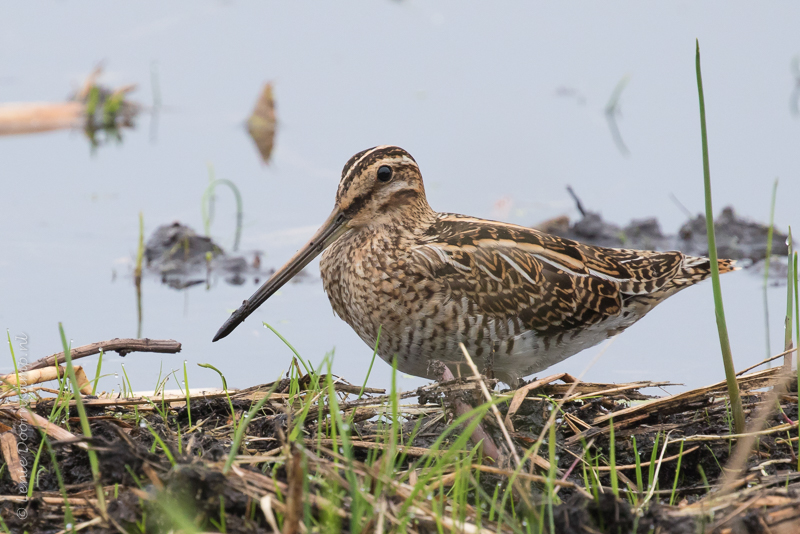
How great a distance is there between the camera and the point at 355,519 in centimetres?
275

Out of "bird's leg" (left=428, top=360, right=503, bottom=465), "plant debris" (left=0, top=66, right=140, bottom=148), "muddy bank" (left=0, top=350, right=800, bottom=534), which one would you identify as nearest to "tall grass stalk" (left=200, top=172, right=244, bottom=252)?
"plant debris" (left=0, top=66, right=140, bottom=148)

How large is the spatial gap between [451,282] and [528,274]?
442 mm

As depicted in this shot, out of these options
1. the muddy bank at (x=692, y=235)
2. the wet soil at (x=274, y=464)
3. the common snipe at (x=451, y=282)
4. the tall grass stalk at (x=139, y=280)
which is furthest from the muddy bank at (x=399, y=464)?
the muddy bank at (x=692, y=235)

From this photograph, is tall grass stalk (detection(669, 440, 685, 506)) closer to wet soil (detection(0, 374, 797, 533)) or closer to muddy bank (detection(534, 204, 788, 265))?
wet soil (detection(0, 374, 797, 533))

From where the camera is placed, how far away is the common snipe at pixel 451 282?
461 centimetres

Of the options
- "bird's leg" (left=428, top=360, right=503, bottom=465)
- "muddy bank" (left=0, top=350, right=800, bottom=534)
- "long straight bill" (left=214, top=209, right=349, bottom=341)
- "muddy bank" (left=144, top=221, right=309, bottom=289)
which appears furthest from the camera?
"muddy bank" (left=144, top=221, right=309, bottom=289)

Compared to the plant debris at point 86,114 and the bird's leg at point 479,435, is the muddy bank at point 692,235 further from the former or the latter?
the plant debris at point 86,114

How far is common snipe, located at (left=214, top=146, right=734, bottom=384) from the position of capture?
15.1ft

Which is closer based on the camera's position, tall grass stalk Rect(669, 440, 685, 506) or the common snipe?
tall grass stalk Rect(669, 440, 685, 506)

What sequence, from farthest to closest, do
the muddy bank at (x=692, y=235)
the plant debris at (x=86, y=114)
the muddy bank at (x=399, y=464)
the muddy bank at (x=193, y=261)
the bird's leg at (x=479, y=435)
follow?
the plant debris at (x=86, y=114)
the muddy bank at (x=692, y=235)
the muddy bank at (x=193, y=261)
the bird's leg at (x=479, y=435)
the muddy bank at (x=399, y=464)

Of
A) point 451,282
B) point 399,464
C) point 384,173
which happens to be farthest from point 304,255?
point 399,464

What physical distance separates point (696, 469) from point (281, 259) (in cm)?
426

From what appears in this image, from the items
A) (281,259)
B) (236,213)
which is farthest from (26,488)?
(236,213)

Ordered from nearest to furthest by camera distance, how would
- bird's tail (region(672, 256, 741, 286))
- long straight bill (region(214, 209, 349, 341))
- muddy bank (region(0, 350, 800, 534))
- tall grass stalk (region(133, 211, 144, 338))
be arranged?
muddy bank (region(0, 350, 800, 534))
long straight bill (region(214, 209, 349, 341))
bird's tail (region(672, 256, 741, 286))
tall grass stalk (region(133, 211, 144, 338))
